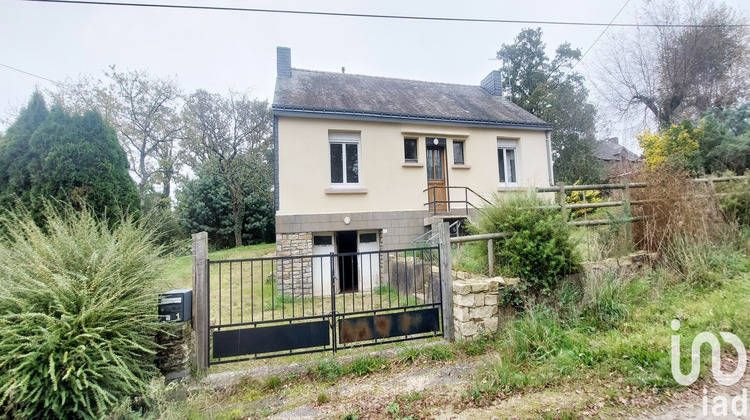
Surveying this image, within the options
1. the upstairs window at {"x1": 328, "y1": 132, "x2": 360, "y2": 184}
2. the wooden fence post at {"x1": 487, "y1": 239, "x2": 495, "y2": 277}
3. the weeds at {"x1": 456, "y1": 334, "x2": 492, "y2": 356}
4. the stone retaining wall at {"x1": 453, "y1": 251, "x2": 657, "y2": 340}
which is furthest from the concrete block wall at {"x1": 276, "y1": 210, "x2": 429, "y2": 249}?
the weeds at {"x1": 456, "y1": 334, "x2": 492, "y2": 356}

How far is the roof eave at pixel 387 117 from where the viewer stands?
28.8 feet

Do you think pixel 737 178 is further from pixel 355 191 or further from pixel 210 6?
pixel 210 6

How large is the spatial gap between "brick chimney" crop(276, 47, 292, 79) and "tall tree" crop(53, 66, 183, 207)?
1245 centimetres

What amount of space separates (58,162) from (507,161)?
1277 cm

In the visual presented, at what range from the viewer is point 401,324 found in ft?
13.5

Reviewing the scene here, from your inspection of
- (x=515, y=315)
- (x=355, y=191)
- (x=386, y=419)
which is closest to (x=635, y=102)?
(x=355, y=191)

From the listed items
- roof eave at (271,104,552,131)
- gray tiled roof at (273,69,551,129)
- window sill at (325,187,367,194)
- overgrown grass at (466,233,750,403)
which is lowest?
overgrown grass at (466,233,750,403)

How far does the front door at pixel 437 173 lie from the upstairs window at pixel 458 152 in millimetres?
513

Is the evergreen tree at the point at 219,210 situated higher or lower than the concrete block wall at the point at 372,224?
higher

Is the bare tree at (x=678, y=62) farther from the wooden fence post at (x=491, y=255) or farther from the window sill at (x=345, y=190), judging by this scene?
the wooden fence post at (x=491, y=255)

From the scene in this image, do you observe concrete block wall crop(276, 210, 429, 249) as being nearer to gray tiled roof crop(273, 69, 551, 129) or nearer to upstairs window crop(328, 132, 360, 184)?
upstairs window crop(328, 132, 360, 184)

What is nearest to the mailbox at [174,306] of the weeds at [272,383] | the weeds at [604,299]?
the weeds at [272,383]

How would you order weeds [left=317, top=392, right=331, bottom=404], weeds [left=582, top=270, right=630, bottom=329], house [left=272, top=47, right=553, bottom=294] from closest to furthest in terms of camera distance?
1. weeds [left=317, top=392, right=331, bottom=404]
2. weeds [left=582, top=270, right=630, bottom=329]
3. house [left=272, top=47, right=553, bottom=294]

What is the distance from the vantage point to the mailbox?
123 inches
